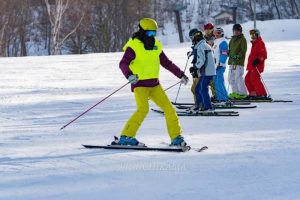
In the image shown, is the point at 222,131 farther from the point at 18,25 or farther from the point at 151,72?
the point at 18,25

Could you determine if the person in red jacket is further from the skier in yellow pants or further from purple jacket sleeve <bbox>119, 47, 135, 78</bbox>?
purple jacket sleeve <bbox>119, 47, 135, 78</bbox>

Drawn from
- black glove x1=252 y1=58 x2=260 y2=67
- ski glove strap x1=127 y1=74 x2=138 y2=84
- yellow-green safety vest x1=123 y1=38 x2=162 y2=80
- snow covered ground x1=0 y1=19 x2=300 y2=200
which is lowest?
snow covered ground x1=0 y1=19 x2=300 y2=200

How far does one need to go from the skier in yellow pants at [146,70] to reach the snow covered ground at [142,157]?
378 mm

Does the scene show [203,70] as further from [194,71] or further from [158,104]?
[158,104]

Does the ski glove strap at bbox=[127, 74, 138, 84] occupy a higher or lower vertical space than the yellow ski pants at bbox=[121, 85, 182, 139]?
higher

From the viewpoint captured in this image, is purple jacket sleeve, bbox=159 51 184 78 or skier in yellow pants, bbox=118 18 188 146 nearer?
skier in yellow pants, bbox=118 18 188 146

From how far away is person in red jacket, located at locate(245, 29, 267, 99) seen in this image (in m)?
11.3

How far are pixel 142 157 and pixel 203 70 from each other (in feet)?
10.8

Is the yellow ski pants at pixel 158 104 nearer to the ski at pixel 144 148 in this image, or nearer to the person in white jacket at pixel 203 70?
the ski at pixel 144 148

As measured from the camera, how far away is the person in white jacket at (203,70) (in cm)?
830

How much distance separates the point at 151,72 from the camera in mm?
6008

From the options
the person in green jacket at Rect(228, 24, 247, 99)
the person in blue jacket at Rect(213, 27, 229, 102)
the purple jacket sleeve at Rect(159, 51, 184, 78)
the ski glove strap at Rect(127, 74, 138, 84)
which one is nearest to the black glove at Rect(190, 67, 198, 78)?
the person in blue jacket at Rect(213, 27, 229, 102)

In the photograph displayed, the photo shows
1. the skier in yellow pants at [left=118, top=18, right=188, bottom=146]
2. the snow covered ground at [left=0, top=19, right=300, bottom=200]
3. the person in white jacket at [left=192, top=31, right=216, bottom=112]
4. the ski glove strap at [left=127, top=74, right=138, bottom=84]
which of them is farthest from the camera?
the person in white jacket at [left=192, top=31, right=216, bottom=112]

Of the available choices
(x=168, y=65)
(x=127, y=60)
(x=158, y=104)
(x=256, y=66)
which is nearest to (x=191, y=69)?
(x=168, y=65)
